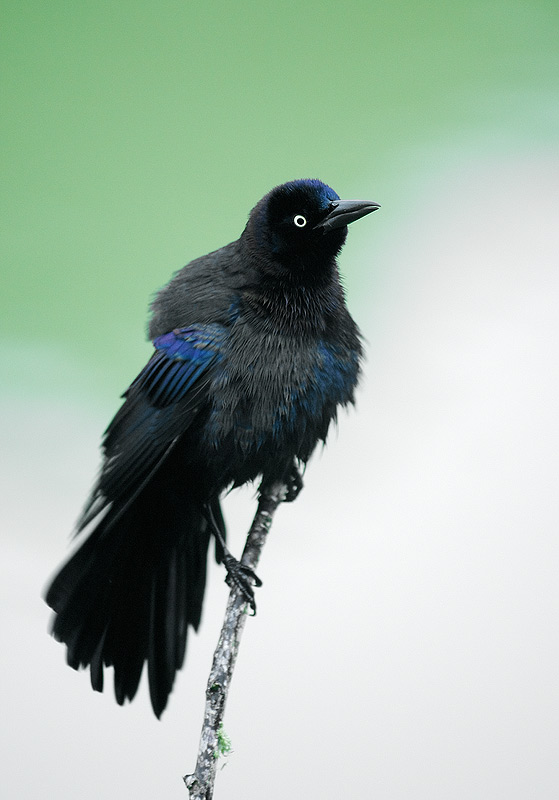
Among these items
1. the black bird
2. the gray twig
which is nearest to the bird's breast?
the black bird

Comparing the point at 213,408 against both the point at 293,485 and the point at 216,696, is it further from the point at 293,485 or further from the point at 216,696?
the point at 216,696

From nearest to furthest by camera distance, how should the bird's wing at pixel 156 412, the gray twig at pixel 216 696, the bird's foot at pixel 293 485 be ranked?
the gray twig at pixel 216 696 < the bird's wing at pixel 156 412 < the bird's foot at pixel 293 485

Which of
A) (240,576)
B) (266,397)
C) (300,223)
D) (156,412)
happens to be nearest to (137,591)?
(240,576)

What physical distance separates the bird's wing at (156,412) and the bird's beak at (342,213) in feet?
1.39

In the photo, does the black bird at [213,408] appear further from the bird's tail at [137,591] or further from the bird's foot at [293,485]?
the bird's foot at [293,485]

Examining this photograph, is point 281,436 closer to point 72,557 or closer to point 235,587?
point 235,587

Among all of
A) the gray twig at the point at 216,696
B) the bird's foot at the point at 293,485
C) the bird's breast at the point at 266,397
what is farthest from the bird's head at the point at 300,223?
the gray twig at the point at 216,696

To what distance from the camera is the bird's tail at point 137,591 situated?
2.79 m

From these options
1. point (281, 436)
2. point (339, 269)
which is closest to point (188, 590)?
point (281, 436)

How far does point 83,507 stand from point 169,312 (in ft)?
2.16

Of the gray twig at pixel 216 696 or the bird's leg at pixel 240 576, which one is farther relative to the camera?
the bird's leg at pixel 240 576

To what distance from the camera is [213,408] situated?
9.29 feet

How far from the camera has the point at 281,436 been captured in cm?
281

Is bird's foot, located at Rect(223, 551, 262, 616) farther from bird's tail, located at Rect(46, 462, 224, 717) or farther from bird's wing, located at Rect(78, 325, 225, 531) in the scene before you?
bird's wing, located at Rect(78, 325, 225, 531)
